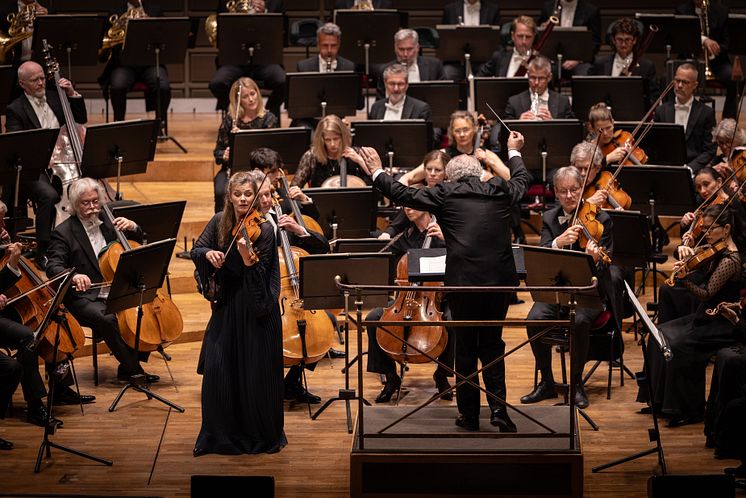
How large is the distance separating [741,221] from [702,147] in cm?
236

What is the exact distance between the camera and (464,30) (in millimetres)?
9023

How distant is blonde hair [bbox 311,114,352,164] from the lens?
22.7ft

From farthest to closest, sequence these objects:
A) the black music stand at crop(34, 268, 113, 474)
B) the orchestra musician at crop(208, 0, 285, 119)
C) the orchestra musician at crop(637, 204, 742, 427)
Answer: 1. the orchestra musician at crop(208, 0, 285, 119)
2. the orchestra musician at crop(637, 204, 742, 427)
3. the black music stand at crop(34, 268, 113, 474)

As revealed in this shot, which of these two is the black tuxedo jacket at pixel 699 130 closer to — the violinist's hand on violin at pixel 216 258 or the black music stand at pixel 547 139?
the black music stand at pixel 547 139

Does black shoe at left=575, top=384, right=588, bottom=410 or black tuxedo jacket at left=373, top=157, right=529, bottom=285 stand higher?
black tuxedo jacket at left=373, top=157, right=529, bottom=285

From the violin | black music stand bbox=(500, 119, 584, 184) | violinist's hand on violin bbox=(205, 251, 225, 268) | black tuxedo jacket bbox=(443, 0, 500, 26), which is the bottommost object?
the violin

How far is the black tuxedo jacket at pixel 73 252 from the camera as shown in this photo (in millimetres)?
6027

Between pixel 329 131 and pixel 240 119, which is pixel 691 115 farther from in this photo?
pixel 240 119

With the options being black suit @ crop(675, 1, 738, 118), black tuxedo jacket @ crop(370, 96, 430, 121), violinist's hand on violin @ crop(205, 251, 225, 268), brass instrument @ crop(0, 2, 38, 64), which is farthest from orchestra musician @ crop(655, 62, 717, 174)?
brass instrument @ crop(0, 2, 38, 64)

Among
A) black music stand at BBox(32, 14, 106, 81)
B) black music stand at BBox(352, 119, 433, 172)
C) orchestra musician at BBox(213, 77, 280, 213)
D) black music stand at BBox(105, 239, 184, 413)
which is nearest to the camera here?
black music stand at BBox(105, 239, 184, 413)

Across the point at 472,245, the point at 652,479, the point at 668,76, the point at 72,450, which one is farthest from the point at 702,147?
the point at 72,450

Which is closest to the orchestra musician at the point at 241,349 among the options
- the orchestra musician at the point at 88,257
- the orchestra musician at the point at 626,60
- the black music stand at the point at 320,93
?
the orchestra musician at the point at 88,257

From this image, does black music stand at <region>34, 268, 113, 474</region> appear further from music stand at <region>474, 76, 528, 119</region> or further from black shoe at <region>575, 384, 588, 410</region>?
music stand at <region>474, 76, 528, 119</region>

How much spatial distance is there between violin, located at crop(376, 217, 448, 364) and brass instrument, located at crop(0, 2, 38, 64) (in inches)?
172
